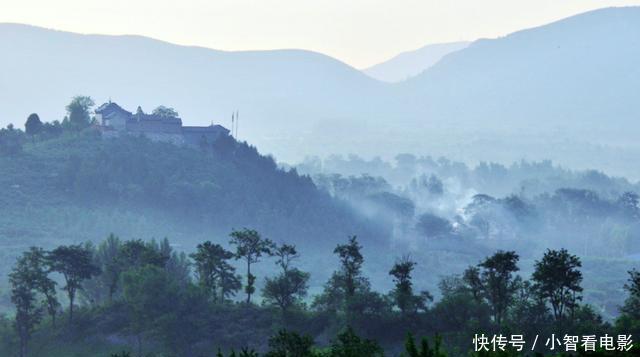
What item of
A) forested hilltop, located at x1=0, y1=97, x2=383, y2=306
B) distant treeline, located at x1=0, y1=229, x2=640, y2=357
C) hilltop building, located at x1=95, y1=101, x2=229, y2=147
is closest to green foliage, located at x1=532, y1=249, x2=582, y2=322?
distant treeline, located at x1=0, y1=229, x2=640, y2=357

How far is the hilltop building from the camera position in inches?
6427

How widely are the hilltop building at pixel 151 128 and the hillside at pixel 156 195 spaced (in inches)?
76.9

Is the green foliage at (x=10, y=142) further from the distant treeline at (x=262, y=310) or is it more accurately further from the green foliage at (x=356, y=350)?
the green foliage at (x=356, y=350)

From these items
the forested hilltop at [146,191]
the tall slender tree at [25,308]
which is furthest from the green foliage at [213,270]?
the forested hilltop at [146,191]

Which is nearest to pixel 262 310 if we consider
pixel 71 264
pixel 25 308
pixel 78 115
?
pixel 71 264

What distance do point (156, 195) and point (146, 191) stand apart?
1467mm

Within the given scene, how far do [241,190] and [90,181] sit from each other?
70.4 ft

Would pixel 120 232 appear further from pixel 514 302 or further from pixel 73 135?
pixel 514 302

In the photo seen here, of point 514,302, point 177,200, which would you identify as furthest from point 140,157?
point 514,302

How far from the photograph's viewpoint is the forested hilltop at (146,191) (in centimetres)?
15075

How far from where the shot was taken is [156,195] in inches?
6363

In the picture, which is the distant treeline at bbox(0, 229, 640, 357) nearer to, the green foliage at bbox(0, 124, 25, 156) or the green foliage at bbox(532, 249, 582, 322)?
the green foliage at bbox(532, 249, 582, 322)

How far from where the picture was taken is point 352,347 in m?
52.6

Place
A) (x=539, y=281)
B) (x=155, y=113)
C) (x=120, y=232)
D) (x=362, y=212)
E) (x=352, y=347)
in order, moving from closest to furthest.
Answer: (x=352, y=347) → (x=539, y=281) → (x=120, y=232) → (x=155, y=113) → (x=362, y=212)
